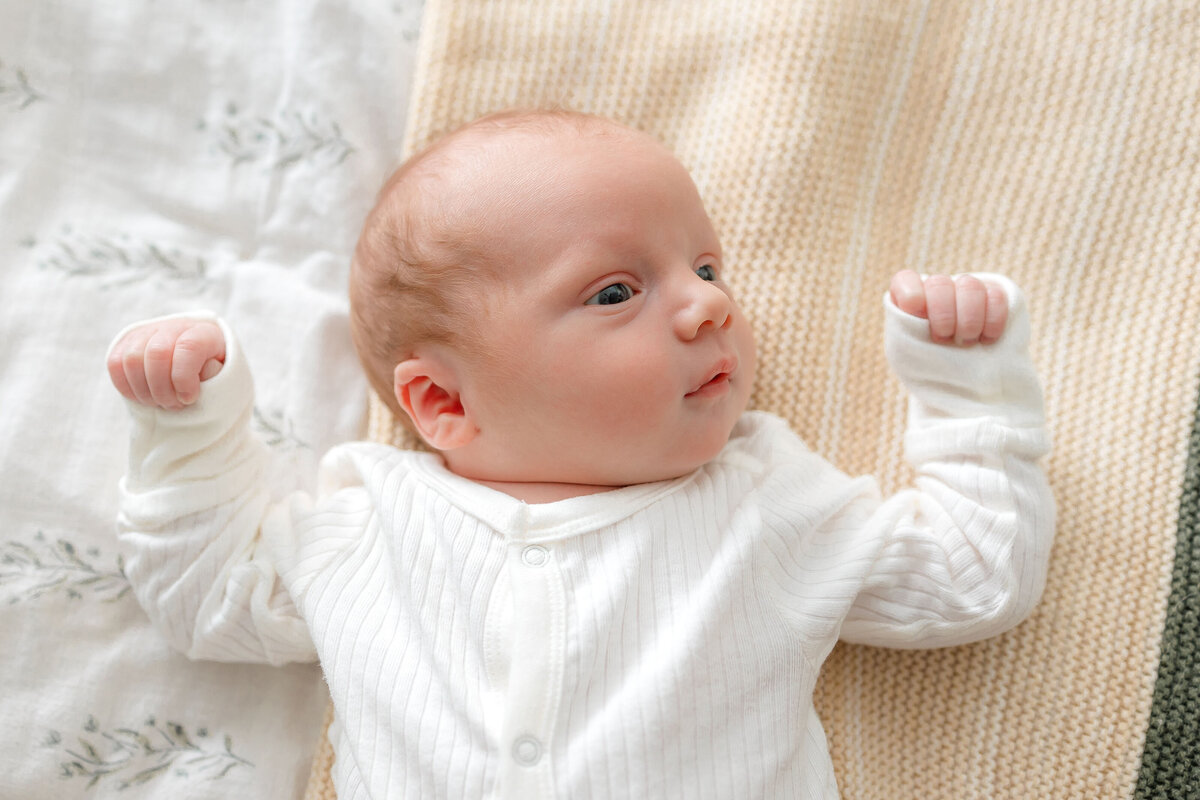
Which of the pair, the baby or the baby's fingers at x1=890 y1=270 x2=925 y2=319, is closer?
the baby

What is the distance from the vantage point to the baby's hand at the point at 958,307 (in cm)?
127

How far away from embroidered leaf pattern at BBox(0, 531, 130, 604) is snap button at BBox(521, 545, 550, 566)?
58 centimetres

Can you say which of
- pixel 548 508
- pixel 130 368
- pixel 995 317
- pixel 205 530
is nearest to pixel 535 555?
pixel 548 508

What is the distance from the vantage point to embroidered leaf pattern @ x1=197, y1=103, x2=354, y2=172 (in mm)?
1569

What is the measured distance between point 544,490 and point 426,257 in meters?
0.33

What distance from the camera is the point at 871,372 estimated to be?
1.48 meters

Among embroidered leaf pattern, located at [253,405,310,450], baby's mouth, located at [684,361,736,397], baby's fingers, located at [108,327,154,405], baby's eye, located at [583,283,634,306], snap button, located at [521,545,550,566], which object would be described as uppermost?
baby's eye, located at [583,283,634,306]

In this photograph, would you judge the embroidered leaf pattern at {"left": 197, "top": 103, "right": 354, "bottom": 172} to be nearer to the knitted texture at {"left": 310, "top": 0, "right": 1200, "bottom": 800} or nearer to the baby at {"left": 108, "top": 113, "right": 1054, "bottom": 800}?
the knitted texture at {"left": 310, "top": 0, "right": 1200, "bottom": 800}

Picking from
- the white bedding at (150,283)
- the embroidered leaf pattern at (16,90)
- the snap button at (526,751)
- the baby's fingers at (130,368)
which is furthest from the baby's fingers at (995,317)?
the embroidered leaf pattern at (16,90)

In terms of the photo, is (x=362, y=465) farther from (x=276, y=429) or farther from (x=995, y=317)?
(x=995, y=317)

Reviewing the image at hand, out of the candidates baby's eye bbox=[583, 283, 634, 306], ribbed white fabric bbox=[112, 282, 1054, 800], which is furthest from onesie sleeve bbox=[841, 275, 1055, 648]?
baby's eye bbox=[583, 283, 634, 306]

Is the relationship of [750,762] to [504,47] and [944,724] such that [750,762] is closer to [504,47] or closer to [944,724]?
[944,724]

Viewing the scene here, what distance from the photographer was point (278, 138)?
5.18 ft

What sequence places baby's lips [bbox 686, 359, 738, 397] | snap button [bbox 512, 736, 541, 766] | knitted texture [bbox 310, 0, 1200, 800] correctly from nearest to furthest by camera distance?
1. snap button [bbox 512, 736, 541, 766]
2. baby's lips [bbox 686, 359, 738, 397]
3. knitted texture [bbox 310, 0, 1200, 800]
